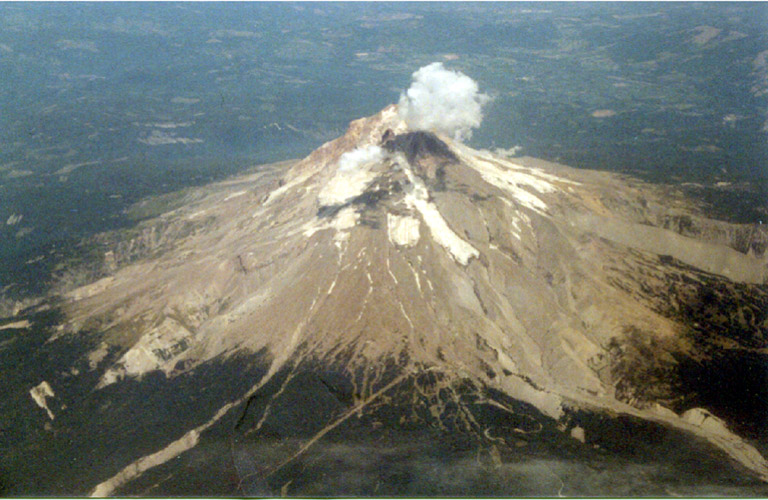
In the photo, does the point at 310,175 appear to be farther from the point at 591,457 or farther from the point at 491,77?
the point at 491,77

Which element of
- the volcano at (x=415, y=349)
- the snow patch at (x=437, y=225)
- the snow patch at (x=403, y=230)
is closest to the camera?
the volcano at (x=415, y=349)

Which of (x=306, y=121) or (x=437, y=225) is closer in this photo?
(x=437, y=225)

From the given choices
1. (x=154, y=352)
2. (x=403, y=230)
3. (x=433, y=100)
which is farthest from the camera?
(x=433, y=100)

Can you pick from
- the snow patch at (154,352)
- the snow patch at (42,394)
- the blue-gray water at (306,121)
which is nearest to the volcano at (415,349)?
the snow patch at (154,352)

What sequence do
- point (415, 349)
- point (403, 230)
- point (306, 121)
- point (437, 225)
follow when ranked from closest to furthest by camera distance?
1. point (415, 349)
2. point (403, 230)
3. point (437, 225)
4. point (306, 121)

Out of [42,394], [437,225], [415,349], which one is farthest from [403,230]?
[42,394]

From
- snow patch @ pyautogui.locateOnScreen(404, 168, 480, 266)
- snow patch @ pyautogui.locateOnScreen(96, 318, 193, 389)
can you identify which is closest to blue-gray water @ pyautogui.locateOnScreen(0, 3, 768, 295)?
snow patch @ pyautogui.locateOnScreen(96, 318, 193, 389)

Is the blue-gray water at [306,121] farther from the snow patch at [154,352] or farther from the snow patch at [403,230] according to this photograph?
the snow patch at [403,230]

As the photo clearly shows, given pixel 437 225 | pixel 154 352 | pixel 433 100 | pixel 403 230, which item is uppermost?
pixel 433 100

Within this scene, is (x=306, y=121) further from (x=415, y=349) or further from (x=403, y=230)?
(x=415, y=349)
